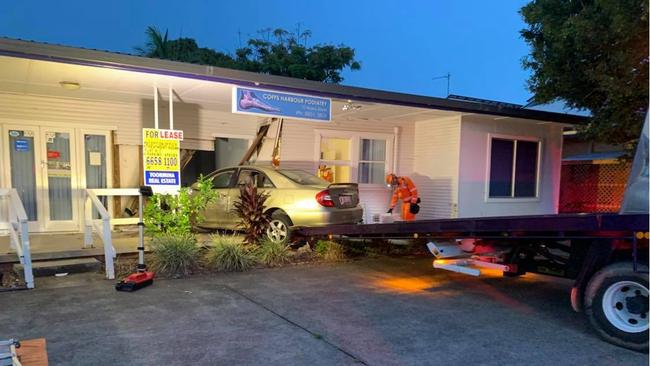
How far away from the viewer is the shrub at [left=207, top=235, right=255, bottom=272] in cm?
718

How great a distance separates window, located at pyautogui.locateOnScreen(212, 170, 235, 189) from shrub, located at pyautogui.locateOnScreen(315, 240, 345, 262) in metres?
2.33

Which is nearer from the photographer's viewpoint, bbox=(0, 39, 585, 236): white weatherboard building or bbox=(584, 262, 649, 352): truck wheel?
bbox=(584, 262, 649, 352): truck wheel

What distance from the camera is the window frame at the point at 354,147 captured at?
11.8 metres

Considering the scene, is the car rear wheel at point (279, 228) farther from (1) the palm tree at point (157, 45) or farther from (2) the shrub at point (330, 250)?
(1) the palm tree at point (157, 45)

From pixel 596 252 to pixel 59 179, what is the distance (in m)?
9.33

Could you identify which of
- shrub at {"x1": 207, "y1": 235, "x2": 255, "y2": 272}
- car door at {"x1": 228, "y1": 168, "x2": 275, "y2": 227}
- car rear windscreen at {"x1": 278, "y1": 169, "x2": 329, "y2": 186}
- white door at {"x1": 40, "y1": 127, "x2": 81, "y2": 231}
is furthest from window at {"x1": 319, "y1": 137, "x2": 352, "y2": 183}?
white door at {"x1": 40, "y1": 127, "x2": 81, "y2": 231}

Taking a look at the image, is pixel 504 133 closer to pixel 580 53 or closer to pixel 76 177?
pixel 580 53

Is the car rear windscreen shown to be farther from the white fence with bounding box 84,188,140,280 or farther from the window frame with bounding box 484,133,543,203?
the window frame with bounding box 484,133,543,203

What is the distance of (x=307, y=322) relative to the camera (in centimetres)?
482

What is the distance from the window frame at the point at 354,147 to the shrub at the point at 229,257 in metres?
4.71

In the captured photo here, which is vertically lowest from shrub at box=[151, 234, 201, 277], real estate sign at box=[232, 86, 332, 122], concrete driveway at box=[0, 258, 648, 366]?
concrete driveway at box=[0, 258, 648, 366]

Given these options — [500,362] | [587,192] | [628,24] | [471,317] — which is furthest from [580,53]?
[587,192]

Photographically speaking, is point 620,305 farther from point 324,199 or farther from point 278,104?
point 278,104

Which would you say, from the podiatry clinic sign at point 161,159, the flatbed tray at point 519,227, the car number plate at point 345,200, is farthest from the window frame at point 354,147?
the flatbed tray at point 519,227
